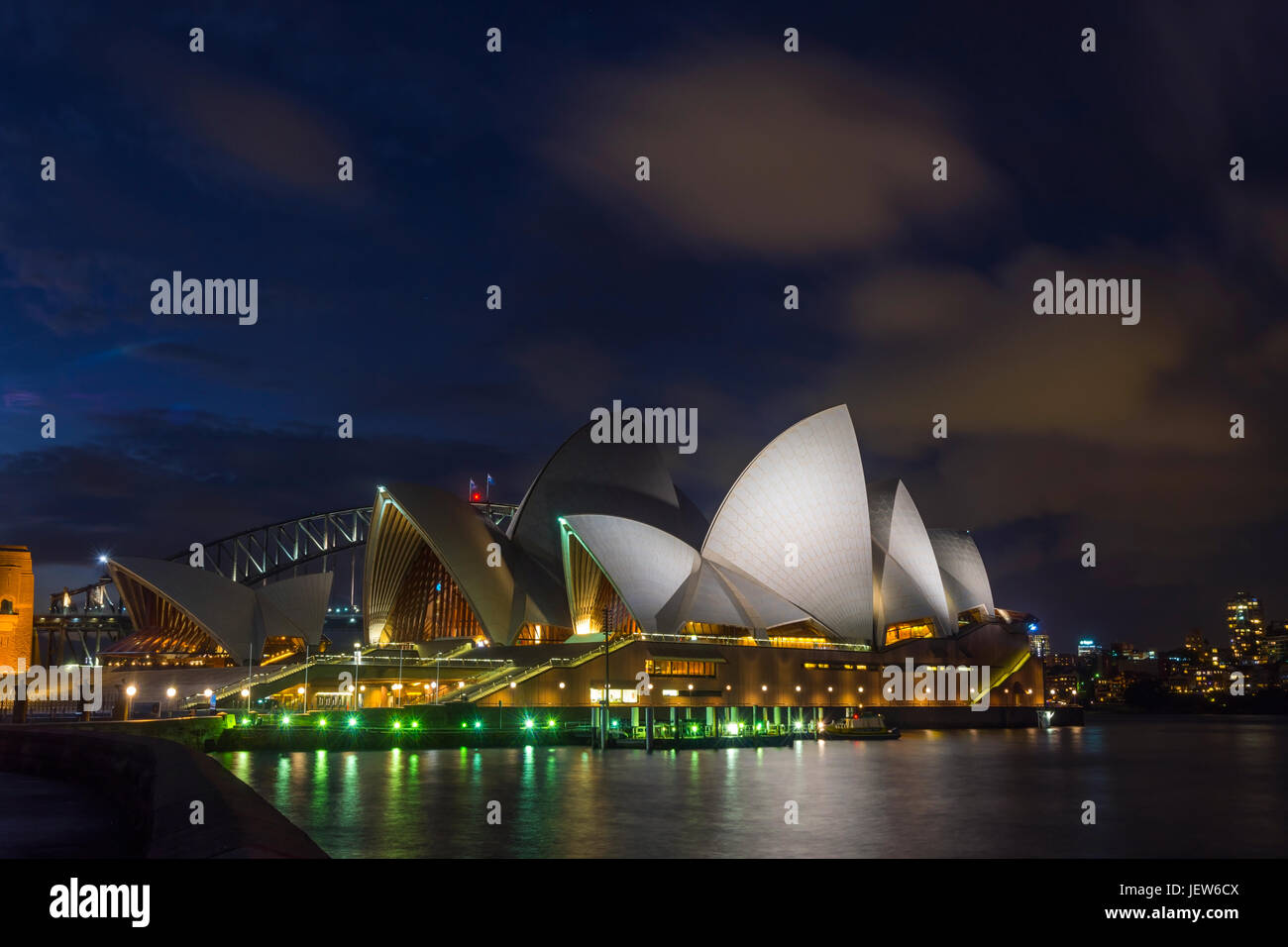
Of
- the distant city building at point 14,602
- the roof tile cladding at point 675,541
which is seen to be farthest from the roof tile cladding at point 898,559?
the distant city building at point 14,602

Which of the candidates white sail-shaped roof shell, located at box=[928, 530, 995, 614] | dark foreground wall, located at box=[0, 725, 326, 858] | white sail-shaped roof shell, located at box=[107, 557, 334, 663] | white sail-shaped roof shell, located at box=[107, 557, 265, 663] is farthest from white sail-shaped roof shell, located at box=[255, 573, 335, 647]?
dark foreground wall, located at box=[0, 725, 326, 858]

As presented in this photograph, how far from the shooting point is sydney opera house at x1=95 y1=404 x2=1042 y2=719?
71.4m

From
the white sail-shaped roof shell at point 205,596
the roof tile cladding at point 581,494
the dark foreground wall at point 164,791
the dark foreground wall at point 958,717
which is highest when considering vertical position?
the roof tile cladding at point 581,494

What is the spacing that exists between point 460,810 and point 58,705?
136 feet

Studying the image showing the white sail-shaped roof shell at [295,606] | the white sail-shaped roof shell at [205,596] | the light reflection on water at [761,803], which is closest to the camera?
the light reflection on water at [761,803]

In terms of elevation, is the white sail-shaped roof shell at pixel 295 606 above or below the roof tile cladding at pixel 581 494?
below

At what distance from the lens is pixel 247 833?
10453mm

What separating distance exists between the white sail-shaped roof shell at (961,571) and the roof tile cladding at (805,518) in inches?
847

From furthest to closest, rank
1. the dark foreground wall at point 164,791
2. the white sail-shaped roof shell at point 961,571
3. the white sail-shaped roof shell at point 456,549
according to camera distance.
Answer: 1. the white sail-shaped roof shell at point 961,571
2. the white sail-shaped roof shell at point 456,549
3. the dark foreground wall at point 164,791

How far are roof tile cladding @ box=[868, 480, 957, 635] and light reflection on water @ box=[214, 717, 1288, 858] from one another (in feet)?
117

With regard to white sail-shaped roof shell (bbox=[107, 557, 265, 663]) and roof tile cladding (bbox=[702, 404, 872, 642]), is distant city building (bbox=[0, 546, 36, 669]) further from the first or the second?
roof tile cladding (bbox=[702, 404, 872, 642])

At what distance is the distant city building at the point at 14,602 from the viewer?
29422mm

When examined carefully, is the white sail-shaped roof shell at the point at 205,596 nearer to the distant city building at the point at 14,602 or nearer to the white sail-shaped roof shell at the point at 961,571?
the distant city building at the point at 14,602
